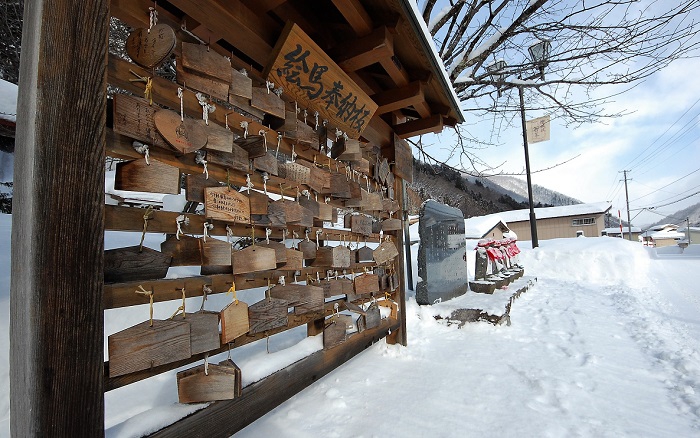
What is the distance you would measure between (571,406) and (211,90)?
10.8 feet

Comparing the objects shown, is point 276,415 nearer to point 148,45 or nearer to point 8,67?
point 148,45

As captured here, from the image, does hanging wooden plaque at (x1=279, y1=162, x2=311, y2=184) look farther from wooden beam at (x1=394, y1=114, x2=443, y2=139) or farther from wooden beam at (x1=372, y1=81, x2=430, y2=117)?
wooden beam at (x1=394, y1=114, x2=443, y2=139)

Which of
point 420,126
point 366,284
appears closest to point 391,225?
point 366,284

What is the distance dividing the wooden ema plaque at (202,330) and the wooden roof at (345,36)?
146 centimetres

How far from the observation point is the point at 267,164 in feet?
6.99

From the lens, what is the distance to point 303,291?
2324mm

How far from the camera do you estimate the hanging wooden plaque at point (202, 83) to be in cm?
168

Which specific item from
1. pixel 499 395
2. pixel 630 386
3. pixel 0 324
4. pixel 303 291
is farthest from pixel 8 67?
pixel 630 386

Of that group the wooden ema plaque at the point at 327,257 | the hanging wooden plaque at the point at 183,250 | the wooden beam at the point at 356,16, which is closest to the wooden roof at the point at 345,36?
the wooden beam at the point at 356,16

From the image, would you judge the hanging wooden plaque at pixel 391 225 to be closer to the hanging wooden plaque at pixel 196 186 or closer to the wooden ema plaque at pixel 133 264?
the hanging wooden plaque at pixel 196 186

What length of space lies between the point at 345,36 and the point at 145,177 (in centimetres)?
201

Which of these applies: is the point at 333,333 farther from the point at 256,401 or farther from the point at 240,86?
the point at 240,86

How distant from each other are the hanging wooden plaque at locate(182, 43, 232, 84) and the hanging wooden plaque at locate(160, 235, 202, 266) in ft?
2.86

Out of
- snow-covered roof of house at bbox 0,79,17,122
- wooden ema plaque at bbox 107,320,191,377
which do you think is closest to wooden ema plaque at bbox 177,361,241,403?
wooden ema plaque at bbox 107,320,191,377
